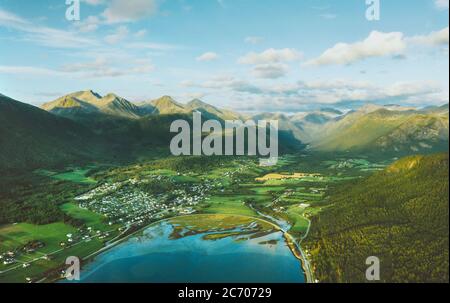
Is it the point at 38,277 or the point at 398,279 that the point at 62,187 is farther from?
the point at 398,279

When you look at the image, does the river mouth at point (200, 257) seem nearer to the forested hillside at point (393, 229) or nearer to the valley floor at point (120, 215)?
the valley floor at point (120, 215)

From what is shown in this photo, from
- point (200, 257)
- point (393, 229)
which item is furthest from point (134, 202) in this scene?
point (393, 229)

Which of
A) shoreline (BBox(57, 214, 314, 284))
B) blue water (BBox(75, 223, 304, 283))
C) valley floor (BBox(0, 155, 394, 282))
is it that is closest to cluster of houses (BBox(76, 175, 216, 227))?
valley floor (BBox(0, 155, 394, 282))

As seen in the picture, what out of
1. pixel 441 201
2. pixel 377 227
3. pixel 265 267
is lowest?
pixel 265 267

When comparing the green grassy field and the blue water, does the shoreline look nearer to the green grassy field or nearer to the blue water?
the blue water
